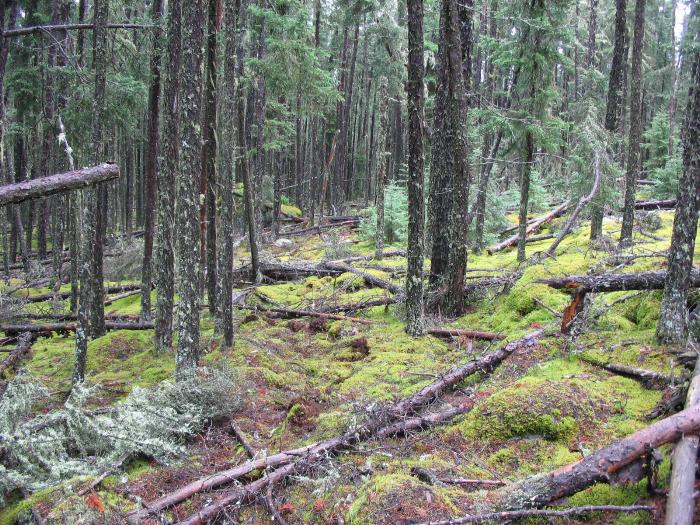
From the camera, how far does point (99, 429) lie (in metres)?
5.15

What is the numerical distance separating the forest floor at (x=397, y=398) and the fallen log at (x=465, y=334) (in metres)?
0.16

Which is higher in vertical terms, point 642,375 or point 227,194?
point 227,194

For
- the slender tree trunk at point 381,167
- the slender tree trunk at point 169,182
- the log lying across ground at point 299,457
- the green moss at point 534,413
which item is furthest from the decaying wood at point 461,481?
the slender tree trunk at point 381,167

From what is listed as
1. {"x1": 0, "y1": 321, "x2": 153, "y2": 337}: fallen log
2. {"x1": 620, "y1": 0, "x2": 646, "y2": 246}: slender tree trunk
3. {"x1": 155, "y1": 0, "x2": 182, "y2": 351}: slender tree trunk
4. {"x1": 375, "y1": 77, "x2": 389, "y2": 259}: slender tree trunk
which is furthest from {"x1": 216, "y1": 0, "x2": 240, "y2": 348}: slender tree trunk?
{"x1": 620, "y1": 0, "x2": 646, "y2": 246}: slender tree trunk

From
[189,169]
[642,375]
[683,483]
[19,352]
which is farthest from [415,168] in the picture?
[19,352]

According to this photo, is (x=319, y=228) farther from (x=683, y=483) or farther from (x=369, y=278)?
(x=683, y=483)

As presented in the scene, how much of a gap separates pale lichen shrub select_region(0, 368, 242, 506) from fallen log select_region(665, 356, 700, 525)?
14.0ft

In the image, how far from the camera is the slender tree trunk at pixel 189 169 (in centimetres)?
618

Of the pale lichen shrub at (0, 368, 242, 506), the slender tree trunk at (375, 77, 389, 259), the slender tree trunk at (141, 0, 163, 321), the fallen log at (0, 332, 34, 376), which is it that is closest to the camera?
the pale lichen shrub at (0, 368, 242, 506)

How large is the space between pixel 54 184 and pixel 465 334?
6421 mm

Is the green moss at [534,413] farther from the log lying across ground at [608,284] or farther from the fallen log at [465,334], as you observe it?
the fallen log at [465,334]

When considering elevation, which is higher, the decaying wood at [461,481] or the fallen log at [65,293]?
the decaying wood at [461,481]

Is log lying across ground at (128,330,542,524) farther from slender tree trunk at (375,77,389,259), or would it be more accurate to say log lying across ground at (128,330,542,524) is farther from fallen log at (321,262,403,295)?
slender tree trunk at (375,77,389,259)

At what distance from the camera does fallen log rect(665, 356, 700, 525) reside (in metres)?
2.67
